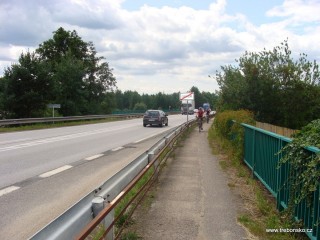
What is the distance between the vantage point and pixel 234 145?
42.3ft

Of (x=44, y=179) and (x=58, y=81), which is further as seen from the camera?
(x=58, y=81)

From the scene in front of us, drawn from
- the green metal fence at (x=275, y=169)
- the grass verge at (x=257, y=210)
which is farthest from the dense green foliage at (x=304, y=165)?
the grass verge at (x=257, y=210)

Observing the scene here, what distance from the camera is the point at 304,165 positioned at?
487 cm

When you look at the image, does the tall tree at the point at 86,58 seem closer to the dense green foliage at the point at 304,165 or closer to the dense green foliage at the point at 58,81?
the dense green foliage at the point at 58,81

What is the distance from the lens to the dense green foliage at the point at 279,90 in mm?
24797

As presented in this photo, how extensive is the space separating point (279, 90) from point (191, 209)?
2008 centimetres

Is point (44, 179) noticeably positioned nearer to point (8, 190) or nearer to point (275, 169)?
point (8, 190)

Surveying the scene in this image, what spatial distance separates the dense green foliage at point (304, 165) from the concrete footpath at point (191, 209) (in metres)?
0.93

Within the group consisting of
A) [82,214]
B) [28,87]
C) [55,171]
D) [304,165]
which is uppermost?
[28,87]

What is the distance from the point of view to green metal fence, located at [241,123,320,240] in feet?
15.0

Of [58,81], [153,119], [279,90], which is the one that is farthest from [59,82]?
[279,90]

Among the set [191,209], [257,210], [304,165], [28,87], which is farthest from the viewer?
[28,87]

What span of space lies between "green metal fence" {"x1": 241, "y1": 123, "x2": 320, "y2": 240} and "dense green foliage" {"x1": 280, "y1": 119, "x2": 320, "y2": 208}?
0.07 meters

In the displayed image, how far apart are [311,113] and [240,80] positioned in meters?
4.72
